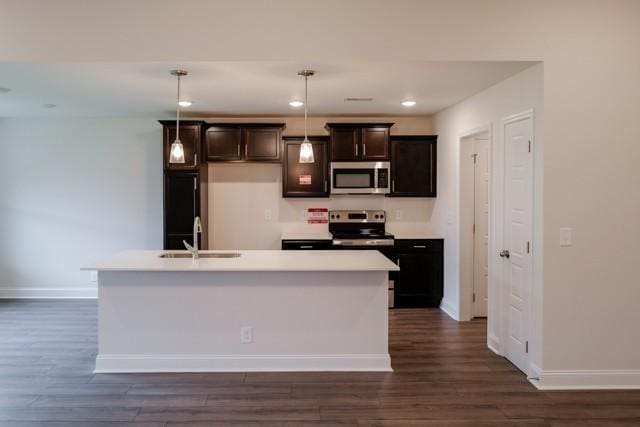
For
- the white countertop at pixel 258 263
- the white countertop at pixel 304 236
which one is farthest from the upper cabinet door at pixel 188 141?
the white countertop at pixel 258 263

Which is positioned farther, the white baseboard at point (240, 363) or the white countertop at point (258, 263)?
the white baseboard at point (240, 363)

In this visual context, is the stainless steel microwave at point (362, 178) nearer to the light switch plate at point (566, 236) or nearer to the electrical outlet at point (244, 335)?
the electrical outlet at point (244, 335)

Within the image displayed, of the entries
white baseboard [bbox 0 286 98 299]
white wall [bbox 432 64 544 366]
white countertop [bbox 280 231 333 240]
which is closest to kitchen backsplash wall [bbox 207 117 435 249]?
white countertop [bbox 280 231 333 240]

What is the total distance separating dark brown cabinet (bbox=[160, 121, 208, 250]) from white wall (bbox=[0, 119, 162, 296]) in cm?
72

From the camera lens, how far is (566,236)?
11.3ft

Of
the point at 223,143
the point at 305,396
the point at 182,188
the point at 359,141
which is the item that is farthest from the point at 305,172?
the point at 305,396

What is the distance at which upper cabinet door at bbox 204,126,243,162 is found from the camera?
5.78 meters

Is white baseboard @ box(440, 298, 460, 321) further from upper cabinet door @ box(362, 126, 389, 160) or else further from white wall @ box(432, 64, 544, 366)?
upper cabinet door @ box(362, 126, 389, 160)

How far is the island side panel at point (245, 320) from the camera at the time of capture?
3803mm

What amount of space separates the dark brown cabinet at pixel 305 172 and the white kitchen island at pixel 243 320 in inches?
89.7

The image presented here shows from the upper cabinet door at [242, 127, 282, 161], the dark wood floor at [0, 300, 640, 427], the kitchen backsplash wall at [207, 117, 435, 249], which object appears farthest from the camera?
the kitchen backsplash wall at [207, 117, 435, 249]

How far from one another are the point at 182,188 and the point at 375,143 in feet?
7.74

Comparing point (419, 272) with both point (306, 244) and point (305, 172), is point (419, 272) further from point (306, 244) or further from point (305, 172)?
point (305, 172)

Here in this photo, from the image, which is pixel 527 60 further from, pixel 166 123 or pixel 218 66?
pixel 166 123
